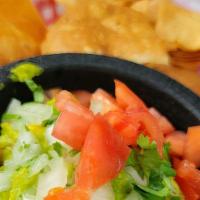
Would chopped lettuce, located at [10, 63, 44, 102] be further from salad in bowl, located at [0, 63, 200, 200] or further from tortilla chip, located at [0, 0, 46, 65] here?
tortilla chip, located at [0, 0, 46, 65]

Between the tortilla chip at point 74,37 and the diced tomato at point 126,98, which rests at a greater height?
the tortilla chip at point 74,37

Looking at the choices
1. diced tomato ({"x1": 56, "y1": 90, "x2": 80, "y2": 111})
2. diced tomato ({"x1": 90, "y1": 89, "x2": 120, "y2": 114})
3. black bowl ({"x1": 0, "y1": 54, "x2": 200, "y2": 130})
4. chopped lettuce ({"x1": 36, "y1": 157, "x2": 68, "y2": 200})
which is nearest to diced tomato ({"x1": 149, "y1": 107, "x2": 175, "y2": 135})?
black bowl ({"x1": 0, "y1": 54, "x2": 200, "y2": 130})

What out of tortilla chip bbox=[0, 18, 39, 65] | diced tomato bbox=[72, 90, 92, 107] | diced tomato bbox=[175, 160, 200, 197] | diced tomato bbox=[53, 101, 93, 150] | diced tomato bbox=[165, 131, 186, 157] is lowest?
diced tomato bbox=[175, 160, 200, 197]

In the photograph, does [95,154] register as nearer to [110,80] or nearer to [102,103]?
[102,103]

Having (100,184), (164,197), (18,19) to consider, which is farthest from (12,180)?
(18,19)

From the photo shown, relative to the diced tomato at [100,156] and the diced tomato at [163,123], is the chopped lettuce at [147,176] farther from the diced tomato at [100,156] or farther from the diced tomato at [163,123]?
the diced tomato at [163,123]

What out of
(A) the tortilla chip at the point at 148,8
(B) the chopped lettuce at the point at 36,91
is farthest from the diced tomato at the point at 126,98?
(A) the tortilla chip at the point at 148,8

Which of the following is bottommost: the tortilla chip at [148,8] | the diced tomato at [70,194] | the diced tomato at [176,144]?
the diced tomato at [70,194]
